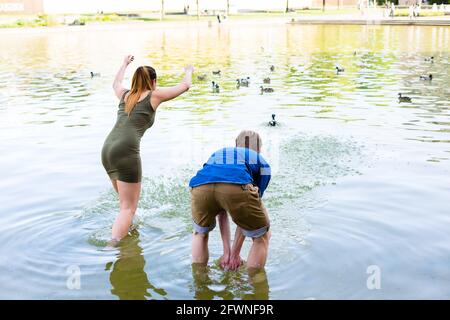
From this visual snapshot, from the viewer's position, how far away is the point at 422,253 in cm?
693

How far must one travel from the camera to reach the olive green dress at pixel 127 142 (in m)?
6.77

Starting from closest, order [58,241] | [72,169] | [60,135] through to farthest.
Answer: [58,241], [72,169], [60,135]

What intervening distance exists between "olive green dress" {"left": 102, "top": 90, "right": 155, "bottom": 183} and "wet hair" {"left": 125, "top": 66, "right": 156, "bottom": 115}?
6 cm

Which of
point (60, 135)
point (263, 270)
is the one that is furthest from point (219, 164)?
point (60, 135)

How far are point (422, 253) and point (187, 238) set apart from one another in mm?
2788

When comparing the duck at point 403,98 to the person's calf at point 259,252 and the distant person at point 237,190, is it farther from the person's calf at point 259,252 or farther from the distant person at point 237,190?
the distant person at point 237,190

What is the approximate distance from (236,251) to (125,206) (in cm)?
159

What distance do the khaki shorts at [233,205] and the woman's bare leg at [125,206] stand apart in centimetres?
129

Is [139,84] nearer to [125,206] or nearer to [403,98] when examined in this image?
[125,206]

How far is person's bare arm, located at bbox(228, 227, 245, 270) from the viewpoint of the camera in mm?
6109

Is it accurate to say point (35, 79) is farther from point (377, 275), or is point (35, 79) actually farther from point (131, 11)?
point (131, 11)

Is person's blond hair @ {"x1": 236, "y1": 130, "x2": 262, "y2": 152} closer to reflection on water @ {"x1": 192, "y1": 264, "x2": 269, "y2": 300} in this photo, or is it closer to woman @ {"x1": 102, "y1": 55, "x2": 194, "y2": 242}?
woman @ {"x1": 102, "y1": 55, "x2": 194, "y2": 242}

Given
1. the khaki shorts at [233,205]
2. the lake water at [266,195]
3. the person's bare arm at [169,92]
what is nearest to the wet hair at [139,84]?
the person's bare arm at [169,92]

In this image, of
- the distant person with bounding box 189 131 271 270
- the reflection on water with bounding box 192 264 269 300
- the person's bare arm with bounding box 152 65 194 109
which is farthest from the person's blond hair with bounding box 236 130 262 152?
the reflection on water with bounding box 192 264 269 300
